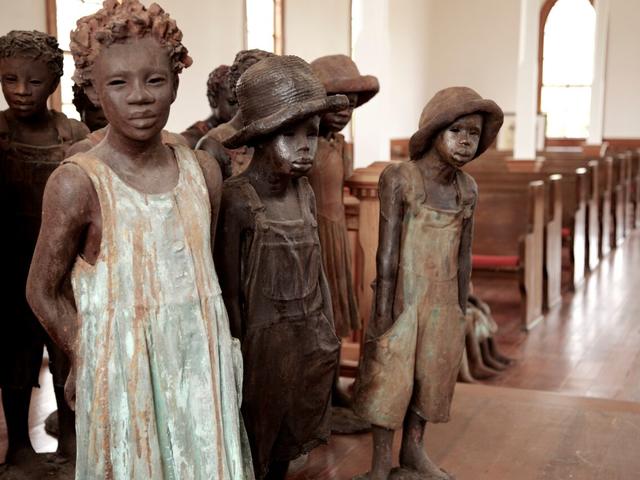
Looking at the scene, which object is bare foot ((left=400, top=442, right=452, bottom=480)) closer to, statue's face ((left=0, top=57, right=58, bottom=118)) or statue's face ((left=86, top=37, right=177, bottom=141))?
statue's face ((left=86, top=37, right=177, bottom=141))

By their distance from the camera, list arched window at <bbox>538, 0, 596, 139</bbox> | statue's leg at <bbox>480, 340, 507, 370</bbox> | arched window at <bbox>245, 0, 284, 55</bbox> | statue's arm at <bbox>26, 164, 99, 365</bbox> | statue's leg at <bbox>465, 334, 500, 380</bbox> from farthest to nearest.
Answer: arched window at <bbox>538, 0, 596, 139</bbox>
arched window at <bbox>245, 0, 284, 55</bbox>
statue's leg at <bbox>480, 340, 507, 370</bbox>
statue's leg at <bbox>465, 334, 500, 380</bbox>
statue's arm at <bbox>26, 164, 99, 365</bbox>

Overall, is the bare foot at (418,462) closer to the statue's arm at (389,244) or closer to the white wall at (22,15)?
the statue's arm at (389,244)

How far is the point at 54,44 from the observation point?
8.07 ft

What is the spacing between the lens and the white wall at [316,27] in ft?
32.0

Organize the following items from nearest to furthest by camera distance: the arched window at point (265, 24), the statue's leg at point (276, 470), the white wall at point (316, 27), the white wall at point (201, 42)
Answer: the statue's leg at point (276, 470) → the white wall at point (201, 42) → the arched window at point (265, 24) → the white wall at point (316, 27)

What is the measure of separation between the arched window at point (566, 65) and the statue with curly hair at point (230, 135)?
1574 centimetres

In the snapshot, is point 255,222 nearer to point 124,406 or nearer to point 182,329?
point 182,329

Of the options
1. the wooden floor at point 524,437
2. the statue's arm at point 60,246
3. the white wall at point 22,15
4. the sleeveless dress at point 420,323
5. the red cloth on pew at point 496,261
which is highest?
the white wall at point 22,15

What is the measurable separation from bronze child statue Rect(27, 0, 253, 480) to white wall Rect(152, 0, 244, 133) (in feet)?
17.5

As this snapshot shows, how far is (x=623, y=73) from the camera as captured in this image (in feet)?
54.4

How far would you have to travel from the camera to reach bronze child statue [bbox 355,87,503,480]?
252 cm

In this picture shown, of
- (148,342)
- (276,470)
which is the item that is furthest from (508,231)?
(148,342)

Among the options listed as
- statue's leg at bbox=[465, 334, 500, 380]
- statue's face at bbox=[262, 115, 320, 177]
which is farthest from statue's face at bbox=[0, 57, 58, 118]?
statue's leg at bbox=[465, 334, 500, 380]

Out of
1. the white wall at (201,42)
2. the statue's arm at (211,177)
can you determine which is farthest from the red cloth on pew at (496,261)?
the statue's arm at (211,177)
